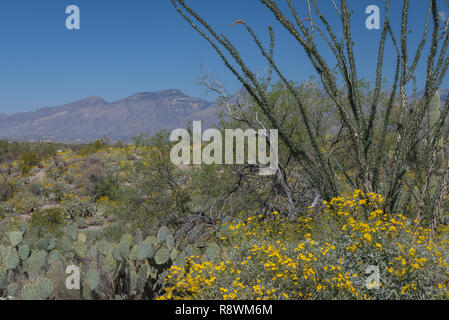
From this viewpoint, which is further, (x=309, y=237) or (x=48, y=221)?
(x=48, y=221)

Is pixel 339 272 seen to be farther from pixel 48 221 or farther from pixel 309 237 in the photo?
pixel 48 221

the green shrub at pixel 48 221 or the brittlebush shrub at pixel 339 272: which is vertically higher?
the brittlebush shrub at pixel 339 272

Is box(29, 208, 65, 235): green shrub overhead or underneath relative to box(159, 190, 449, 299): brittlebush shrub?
underneath

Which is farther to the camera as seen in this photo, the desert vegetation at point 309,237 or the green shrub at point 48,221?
the green shrub at point 48,221

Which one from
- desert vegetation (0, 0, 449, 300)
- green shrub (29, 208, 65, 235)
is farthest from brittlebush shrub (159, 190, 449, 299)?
green shrub (29, 208, 65, 235)

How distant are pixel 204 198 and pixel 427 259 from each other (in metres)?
5.02

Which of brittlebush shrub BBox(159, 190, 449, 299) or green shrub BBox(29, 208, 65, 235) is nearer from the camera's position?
brittlebush shrub BBox(159, 190, 449, 299)

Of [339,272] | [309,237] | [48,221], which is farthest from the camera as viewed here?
[48,221]

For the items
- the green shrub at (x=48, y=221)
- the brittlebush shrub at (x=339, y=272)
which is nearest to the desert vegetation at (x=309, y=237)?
the brittlebush shrub at (x=339, y=272)

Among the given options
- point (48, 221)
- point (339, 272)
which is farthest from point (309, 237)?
point (48, 221)

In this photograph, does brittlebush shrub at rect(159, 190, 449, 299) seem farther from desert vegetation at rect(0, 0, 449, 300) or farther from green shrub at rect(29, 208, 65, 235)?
green shrub at rect(29, 208, 65, 235)

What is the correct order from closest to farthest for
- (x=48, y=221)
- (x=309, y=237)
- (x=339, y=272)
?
1. (x=339, y=272)
2. (x=309, y=237)
3. (x=48, y=221)

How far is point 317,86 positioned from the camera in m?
9.70

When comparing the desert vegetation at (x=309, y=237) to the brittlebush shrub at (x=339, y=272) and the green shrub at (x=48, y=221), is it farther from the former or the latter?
the green shrub at (x=48, y=221)
